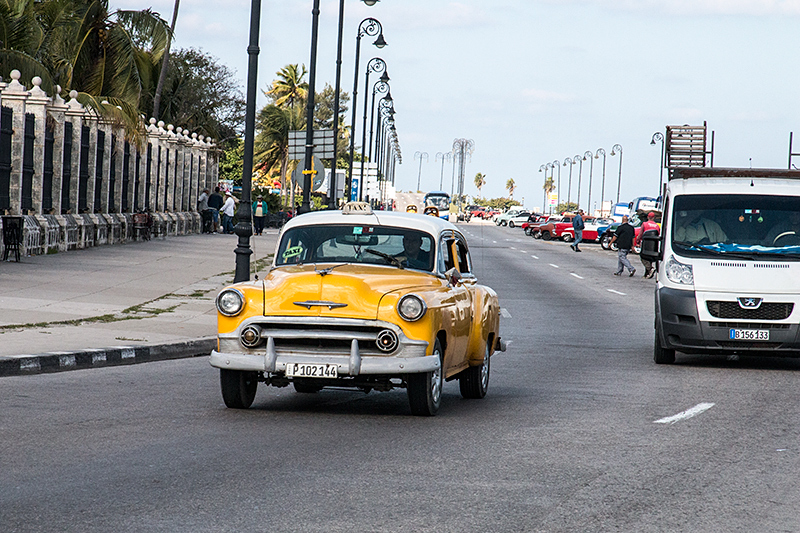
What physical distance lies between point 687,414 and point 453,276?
2404mm

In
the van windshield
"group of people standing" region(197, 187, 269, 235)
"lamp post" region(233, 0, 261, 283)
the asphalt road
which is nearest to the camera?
the asphalt road

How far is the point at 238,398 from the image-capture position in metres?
9.30

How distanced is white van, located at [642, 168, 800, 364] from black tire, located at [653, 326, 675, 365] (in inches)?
0.6

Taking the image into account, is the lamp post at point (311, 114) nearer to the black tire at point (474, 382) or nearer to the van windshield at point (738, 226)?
the van windshield at point (738, 226)

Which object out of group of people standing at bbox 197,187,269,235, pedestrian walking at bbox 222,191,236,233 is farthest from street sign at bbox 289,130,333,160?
pedestrian walking at bbox 222,191,236,233

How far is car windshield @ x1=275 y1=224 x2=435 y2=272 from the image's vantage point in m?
9.95

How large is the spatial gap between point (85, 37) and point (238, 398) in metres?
32.4

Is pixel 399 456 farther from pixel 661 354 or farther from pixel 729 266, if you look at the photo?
pixel 661 354

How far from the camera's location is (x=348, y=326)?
865cm

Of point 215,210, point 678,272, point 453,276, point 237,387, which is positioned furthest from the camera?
point 215,210

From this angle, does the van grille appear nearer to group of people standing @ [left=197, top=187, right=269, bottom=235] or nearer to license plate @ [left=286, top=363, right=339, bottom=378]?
license plate @ [left=286, top=363, right=339, bottom=378]

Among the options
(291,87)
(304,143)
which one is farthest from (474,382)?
(291,87)

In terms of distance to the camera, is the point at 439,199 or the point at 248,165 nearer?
the point at 248,165

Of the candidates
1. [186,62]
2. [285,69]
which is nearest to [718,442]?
[186,62]
